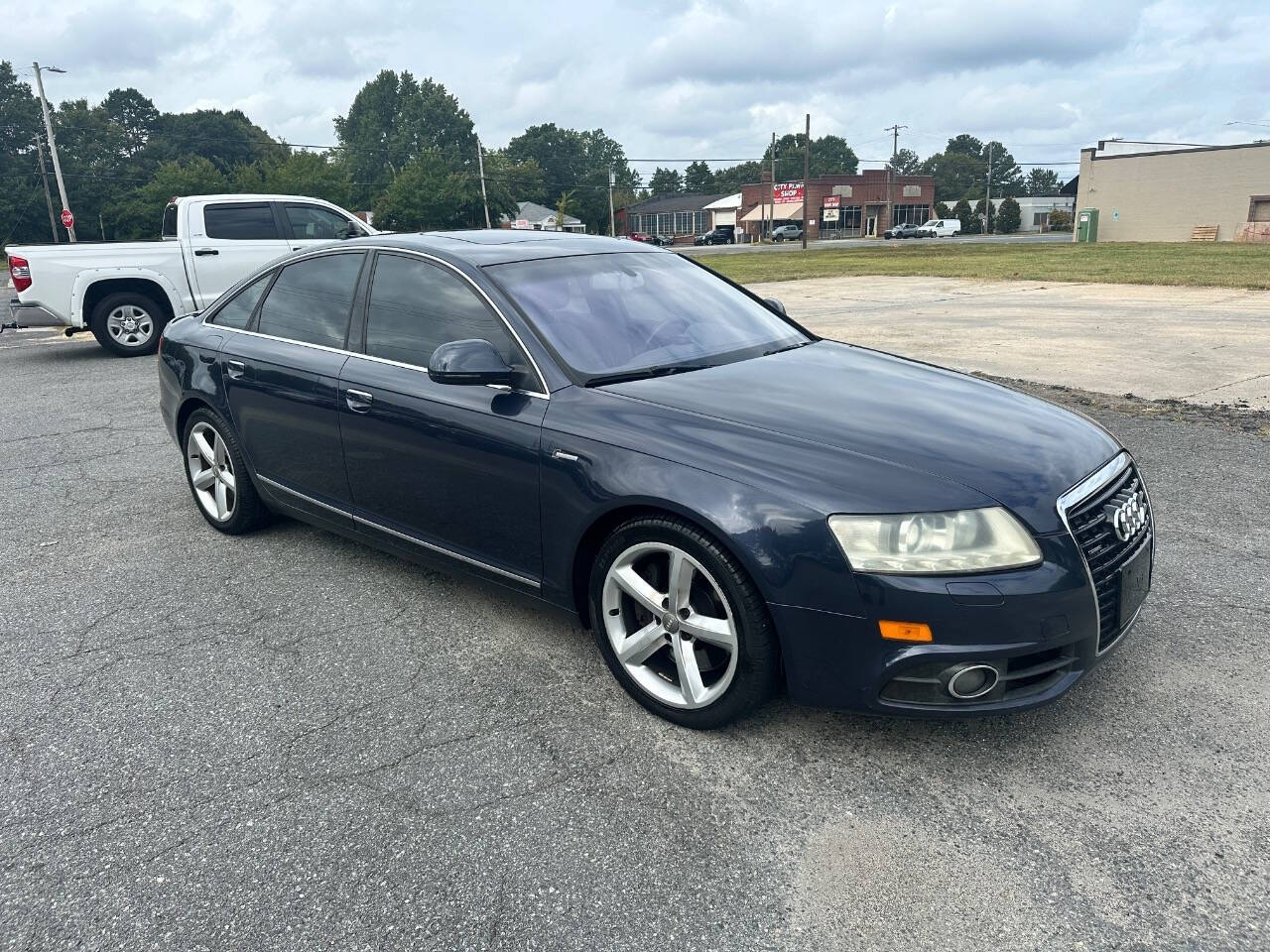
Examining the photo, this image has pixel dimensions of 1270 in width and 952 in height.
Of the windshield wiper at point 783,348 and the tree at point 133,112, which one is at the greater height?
the tree at point 133,112

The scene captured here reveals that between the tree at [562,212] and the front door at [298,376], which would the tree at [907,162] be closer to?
the tree at [562,212]

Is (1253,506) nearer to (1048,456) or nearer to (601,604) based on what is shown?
(1048,456)

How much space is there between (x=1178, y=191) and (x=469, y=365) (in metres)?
59.3

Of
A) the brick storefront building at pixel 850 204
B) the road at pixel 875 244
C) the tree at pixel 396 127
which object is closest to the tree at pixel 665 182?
the tree at pixel 396 127

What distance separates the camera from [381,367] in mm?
3861

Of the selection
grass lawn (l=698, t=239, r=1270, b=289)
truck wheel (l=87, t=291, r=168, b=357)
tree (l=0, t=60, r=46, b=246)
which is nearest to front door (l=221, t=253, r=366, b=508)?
truck wheel (l=87, t=291, r=168, b=357)

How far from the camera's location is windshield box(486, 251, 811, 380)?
3.53 m


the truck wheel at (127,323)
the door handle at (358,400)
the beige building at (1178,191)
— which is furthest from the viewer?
the beige building at (1178,191)

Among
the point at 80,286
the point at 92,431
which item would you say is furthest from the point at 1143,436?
the point at 80,286

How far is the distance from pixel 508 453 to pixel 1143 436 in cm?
510

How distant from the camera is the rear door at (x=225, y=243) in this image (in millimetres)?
11852

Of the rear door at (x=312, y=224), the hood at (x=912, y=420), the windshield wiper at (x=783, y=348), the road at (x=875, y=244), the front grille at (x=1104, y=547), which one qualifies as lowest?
the road at (x=875, y=244)

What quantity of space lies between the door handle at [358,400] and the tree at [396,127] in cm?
12584

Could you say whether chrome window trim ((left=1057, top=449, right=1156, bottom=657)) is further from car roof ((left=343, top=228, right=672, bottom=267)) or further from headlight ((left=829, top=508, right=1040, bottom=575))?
car roof ((left=343, top=228, right=672, bottom=267))
